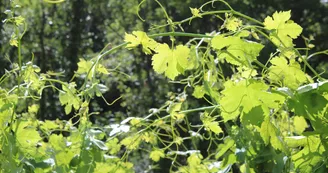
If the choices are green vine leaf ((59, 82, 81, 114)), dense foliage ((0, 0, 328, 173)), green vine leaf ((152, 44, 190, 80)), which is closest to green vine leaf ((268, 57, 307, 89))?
dense foliage ((0, 0, 328, 173))

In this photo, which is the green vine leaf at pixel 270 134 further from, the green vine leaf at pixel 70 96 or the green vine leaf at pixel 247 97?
the green vine leaf at pixel 70 96

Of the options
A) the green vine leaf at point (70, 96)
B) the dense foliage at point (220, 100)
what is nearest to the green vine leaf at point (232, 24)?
the dense foliage at point (220, 100)

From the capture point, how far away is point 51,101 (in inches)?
227

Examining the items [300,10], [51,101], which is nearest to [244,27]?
[51,101]

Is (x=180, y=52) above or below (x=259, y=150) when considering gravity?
above

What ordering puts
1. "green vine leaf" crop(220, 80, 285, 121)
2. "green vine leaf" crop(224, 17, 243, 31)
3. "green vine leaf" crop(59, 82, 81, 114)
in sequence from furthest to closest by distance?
"green vine leaf" crop(59, 82, 81, 114) < "green vine leaf" crop(224, 17, 243, 31) < "green vine leaf" crop(220, 80, 285, 121)

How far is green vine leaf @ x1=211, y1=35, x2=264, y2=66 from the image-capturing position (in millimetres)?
856

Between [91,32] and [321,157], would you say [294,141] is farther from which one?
Answer: [91,32]

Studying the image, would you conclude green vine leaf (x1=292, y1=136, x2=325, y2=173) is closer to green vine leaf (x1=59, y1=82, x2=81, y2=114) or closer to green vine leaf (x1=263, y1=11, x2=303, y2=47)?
green vine leaf (x1=263, y1=11, x2=303, y2=47)

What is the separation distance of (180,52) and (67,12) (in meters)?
5.74

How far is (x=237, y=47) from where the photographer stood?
862 millimetres

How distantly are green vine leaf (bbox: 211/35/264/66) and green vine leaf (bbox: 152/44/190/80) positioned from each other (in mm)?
49

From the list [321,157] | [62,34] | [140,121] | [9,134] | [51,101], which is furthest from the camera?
[62,34]

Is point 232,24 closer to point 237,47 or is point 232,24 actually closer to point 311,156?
point 237,47
